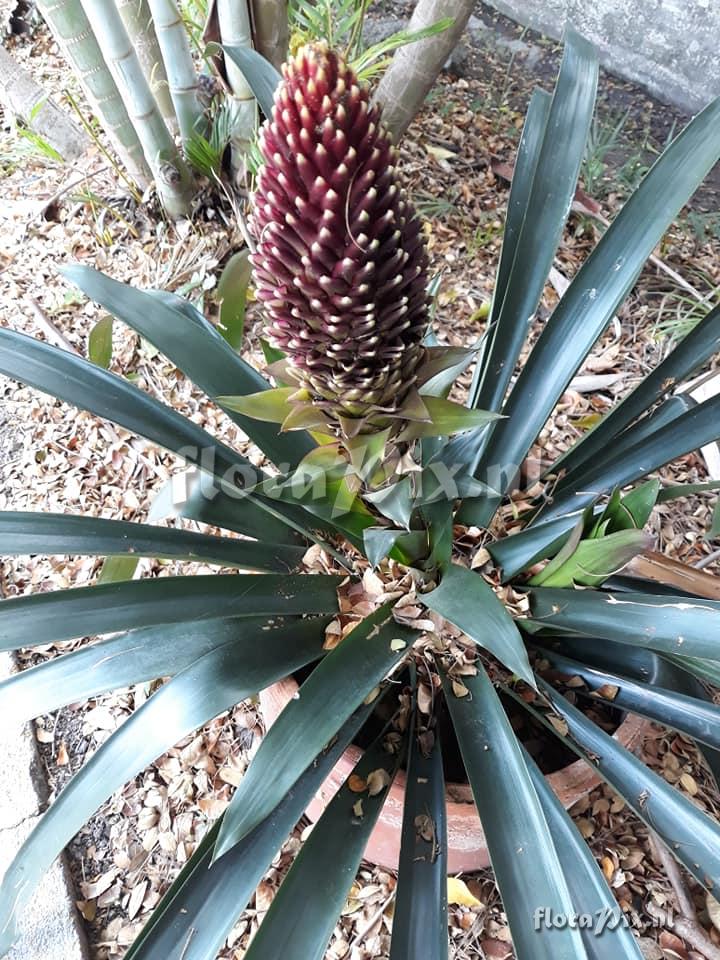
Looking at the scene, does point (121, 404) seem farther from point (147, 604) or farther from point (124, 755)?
point (124, 755)

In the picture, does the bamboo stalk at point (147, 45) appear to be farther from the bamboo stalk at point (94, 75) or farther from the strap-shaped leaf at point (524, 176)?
the strap-shaped leaf at point (524, 176)

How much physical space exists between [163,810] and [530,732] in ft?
2.51

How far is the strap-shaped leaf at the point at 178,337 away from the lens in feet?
3.06

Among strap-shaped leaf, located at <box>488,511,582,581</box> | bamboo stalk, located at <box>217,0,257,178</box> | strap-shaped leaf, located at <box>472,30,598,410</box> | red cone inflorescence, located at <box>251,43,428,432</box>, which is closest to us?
red cone inflorescence, located at <box>251,43,428,432</box>

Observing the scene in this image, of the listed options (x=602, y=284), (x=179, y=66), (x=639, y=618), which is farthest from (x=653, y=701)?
(x=179, y=66)

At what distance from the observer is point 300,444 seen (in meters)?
1.13

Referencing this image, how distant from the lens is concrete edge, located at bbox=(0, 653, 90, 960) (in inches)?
49.3

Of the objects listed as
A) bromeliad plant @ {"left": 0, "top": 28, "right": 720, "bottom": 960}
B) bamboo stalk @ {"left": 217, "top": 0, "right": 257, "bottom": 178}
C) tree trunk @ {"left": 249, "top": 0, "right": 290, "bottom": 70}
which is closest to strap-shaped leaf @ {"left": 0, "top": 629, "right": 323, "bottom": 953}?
bromeliad plant @ {"left": 0, "top": 28, "right": 720, "bottom": 960}

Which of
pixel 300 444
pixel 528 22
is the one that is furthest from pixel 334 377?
pixel 528 22

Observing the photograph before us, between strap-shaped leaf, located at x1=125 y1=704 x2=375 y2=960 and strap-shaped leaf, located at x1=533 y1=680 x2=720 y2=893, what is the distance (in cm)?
41

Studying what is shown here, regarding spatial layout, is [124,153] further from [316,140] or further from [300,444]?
[316,140]

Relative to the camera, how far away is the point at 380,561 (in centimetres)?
100

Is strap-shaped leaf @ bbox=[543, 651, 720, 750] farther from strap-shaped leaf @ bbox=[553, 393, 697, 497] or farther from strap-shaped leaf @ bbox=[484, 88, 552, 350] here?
strap-shaped leaf @ bbox=[484, 88, 552, 350]

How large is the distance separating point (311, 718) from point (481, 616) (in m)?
0.23
